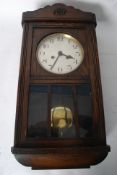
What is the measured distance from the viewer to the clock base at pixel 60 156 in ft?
2.35

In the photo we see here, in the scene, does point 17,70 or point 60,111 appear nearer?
point 60,111

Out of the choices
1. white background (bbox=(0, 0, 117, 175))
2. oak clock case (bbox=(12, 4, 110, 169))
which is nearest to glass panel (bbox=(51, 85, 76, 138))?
oak clock case (bbox=(12, 4, 110, 169))

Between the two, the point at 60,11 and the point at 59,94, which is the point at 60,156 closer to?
the point at 59,94

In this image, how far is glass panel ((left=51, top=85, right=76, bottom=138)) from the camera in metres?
0.75

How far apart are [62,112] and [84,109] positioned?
7 centimetres

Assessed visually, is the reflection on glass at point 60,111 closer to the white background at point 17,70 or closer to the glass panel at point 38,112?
the glass panel at point 38,112

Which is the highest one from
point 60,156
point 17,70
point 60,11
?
point 60,11

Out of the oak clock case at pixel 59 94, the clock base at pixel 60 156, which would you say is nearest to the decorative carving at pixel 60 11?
the oak clock case at pixel 59 94

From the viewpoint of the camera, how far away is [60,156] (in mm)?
731

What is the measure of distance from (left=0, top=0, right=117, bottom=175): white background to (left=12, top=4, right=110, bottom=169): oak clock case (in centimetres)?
10

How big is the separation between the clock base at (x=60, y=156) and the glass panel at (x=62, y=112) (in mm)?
49

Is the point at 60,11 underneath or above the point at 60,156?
above

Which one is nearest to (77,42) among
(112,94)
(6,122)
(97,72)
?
(97,72)

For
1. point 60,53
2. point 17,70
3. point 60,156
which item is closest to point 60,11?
point 60,53
